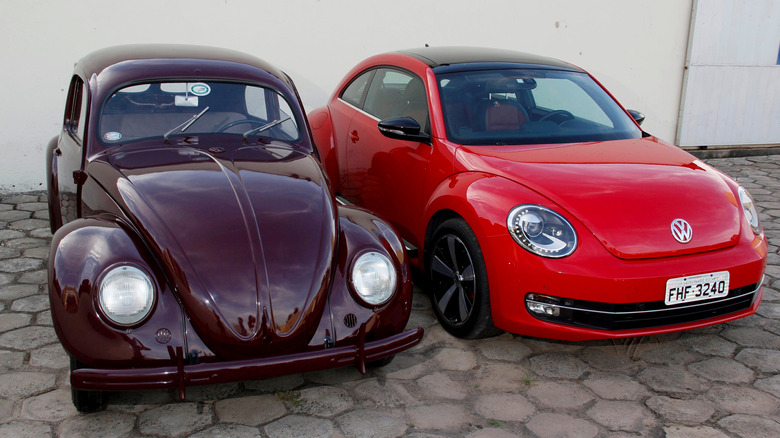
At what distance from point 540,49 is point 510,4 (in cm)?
68

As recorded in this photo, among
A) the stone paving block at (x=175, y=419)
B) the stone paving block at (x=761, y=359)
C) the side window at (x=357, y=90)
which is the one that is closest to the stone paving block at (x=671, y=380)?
the stone paving block at (x=761, y=359)

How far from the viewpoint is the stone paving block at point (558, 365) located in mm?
3529

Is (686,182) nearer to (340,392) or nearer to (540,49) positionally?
(340,392)

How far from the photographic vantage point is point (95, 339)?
2697mm

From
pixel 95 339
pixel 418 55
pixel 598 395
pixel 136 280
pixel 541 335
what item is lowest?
pixel 598 395

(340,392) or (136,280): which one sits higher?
(136,280)

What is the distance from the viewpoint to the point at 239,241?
299 centimetres

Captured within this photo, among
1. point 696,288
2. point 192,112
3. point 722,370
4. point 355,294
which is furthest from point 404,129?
point 722,370

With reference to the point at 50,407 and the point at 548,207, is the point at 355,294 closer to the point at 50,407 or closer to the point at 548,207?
the point at 548,207

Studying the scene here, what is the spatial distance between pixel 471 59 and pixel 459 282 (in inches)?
68.7

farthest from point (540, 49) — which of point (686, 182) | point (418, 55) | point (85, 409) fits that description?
point (85, 409)

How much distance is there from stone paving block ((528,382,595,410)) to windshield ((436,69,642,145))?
1.50m

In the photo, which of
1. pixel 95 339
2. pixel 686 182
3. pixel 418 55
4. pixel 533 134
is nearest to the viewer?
pixel 95 339

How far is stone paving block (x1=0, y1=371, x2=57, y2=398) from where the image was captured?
317 centimetres
